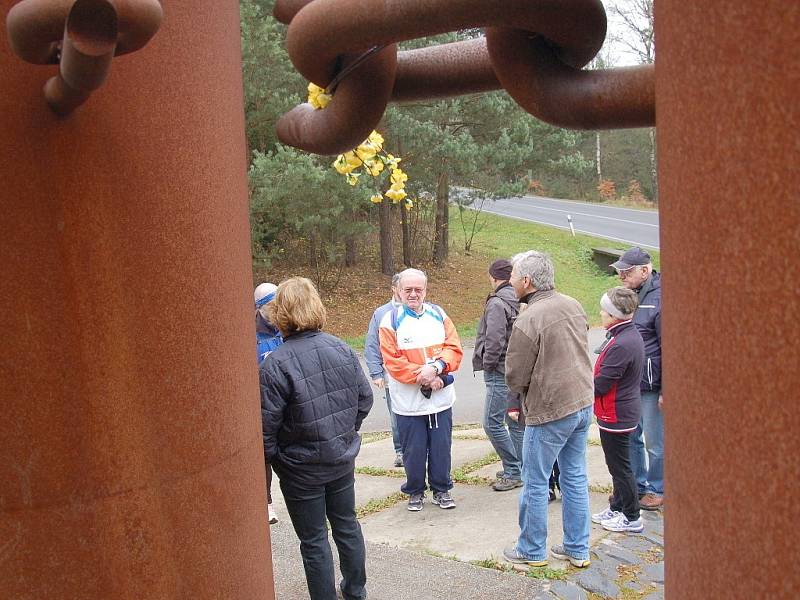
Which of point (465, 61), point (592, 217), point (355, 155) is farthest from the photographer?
point (592, 217)

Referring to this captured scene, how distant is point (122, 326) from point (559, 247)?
90.4 feet

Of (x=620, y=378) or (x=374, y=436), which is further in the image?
(x=374, y=436)

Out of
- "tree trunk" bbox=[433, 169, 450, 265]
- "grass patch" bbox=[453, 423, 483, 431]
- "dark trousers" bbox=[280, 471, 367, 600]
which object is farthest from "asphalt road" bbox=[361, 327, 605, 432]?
"tree trunk" bbox=[433, 169, 450, 265]

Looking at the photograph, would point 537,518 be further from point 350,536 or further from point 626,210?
point 626,210

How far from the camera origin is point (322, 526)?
14.4 feet

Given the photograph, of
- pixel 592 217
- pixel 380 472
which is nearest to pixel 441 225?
pixel 592 217

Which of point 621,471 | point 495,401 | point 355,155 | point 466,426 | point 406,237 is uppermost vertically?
point 406,237

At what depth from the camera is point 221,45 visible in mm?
1817

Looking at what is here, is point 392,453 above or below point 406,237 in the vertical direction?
below

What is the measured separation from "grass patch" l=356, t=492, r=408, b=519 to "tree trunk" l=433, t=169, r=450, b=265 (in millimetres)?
15471

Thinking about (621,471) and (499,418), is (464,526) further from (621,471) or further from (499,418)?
(621,471)

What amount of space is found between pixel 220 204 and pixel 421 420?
4.51 m

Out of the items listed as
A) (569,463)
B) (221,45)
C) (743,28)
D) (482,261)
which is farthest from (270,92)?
(743,28)

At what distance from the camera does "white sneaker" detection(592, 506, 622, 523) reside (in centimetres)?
567
